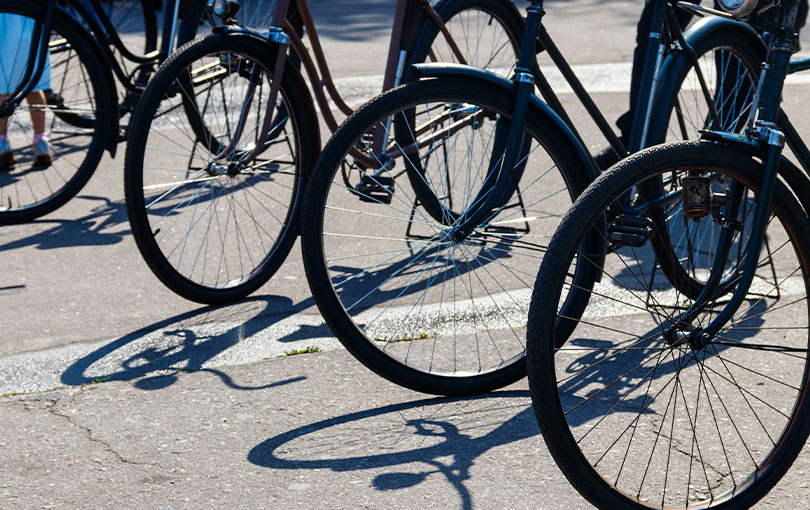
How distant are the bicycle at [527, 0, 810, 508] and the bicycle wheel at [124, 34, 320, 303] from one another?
125 centimetres

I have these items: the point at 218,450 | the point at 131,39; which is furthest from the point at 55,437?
the point at 131,39

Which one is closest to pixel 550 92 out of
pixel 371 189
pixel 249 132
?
pixel 371 189

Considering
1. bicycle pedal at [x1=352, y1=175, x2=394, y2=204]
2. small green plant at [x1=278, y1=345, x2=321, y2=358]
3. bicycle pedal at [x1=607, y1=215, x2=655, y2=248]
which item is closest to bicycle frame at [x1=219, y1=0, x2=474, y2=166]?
bicycle pedal at [x1=352, y1=175, x2=394, y2=204]

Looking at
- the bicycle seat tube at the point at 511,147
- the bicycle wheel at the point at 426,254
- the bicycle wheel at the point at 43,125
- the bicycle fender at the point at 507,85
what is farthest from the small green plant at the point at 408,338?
the bicycle wheel at the point at 43,125

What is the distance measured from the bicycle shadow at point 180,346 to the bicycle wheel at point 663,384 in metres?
1.03

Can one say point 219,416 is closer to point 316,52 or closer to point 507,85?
point 507,85

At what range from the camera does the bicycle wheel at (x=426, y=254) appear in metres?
3.22

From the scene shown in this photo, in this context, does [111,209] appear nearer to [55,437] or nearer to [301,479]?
[55,437]

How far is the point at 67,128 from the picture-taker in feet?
22.4

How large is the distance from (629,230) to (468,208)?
52 cm

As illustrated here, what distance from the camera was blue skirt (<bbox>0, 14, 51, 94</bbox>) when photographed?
5.13 metres

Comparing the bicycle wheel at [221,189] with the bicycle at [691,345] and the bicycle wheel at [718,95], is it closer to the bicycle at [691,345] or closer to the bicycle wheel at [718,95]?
the bicycle at [691,345]

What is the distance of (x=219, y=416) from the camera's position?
333cm

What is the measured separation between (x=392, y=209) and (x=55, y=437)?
247cm
